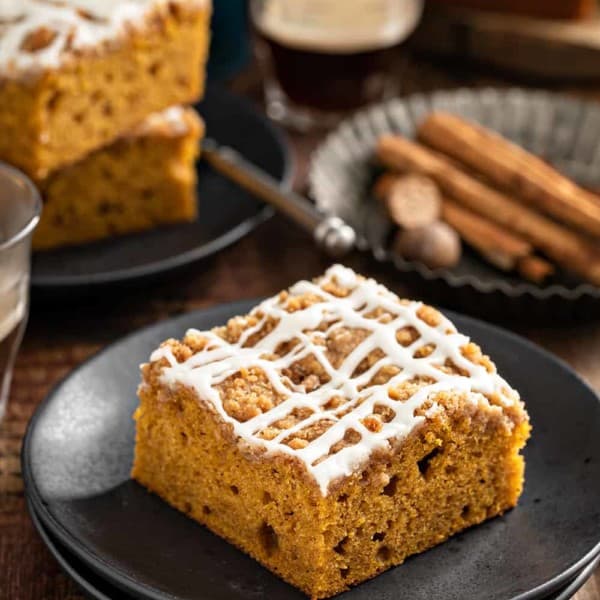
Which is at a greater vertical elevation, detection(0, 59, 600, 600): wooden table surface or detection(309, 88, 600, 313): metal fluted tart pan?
detection(309, 88, 600, 313): metal fluted tart pan

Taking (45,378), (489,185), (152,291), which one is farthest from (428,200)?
(45,378)

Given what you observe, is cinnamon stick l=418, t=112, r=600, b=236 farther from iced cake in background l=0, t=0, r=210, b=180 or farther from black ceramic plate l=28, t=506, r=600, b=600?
black ceramic plate l=28, t=506, r=600, b=600

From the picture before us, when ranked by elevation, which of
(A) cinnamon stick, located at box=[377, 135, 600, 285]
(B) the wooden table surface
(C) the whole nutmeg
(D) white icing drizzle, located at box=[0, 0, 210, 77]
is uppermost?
(D) white icing drizzle, located at box=[0, 0, 210, 77]

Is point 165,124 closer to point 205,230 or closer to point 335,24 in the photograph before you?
point 205,230

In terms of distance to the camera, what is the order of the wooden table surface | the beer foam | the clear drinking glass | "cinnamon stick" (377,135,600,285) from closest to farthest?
1. the wooden table surface
2. the clear drinking glass
3. "cinnamon stick" (377,135,600,285)
4. the beer foam

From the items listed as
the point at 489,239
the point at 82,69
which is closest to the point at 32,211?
the point at 82,69

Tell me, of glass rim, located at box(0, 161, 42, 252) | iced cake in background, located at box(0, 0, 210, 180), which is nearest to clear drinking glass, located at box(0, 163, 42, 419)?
glass rim, located at box(0, 161, 42, 252)

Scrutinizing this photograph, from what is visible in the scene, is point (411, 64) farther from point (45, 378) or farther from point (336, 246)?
point (45, 378)

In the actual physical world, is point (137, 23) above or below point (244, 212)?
above
